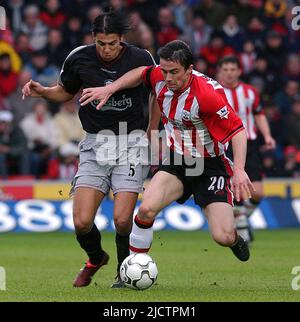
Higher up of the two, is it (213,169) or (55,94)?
(55,94)

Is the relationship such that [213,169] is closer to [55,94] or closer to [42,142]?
[55,94]

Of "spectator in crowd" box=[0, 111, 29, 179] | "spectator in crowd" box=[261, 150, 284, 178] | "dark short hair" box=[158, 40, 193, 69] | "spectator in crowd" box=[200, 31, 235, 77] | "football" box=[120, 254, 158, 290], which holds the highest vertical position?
"dark short hair" box=[158, 40, 193, 69]

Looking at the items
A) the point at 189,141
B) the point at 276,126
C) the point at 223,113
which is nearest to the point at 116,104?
the point at 189,141

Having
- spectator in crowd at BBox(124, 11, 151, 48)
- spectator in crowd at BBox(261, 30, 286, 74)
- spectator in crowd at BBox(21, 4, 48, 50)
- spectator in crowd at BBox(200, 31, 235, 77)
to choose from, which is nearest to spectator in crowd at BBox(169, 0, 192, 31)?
spectator in crowd at BBox(124, 11, 151, 48)

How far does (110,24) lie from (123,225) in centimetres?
174

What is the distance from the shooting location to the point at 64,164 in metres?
16.4

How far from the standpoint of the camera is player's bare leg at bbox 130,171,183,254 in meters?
8.30

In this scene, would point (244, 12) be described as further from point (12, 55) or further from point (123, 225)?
point (123, 225)

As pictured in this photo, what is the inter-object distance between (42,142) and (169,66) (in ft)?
29.0

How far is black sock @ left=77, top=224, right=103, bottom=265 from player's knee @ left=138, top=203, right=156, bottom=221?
0.51 metres

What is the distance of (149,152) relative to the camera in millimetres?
9047

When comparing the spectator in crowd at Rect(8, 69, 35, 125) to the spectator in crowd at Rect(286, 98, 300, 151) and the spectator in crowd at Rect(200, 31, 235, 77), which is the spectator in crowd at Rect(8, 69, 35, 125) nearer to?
the spectator in crowd at Rect(200, 31, 235, 77)
